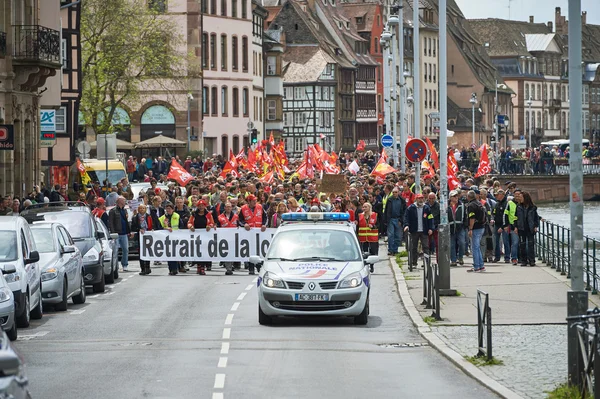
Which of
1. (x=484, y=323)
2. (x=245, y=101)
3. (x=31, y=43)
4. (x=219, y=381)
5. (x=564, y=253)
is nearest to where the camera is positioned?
(x=219, y=381)

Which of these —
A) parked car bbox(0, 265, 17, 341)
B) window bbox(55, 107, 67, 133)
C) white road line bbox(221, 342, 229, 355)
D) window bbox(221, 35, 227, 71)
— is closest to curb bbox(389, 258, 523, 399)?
white road line bbox(221, 342, 229, 355)

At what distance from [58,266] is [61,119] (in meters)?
36.0

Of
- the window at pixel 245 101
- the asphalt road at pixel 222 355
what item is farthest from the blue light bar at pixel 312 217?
the window at pixel 245 101

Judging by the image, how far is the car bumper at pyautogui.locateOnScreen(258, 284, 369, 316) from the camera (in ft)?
68.0

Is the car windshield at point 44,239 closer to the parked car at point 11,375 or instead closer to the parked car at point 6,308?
the parked car at point 6,308

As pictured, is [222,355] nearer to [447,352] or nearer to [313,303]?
[447,352]

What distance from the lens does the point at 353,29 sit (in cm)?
14775

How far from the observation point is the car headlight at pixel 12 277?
20.3 m

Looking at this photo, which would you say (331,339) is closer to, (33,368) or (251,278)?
(33,368)

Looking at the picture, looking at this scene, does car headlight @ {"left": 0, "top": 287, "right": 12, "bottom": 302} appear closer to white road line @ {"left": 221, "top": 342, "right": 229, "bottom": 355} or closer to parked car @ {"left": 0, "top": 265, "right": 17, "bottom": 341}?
parked car @ {"left": 0, "top": 265, "right": 17, "bottom": 341}

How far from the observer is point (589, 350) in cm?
1265

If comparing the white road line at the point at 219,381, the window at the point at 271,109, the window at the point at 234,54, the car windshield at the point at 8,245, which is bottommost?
the white road line at the point at 219,381

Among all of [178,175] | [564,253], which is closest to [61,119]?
[178,175]

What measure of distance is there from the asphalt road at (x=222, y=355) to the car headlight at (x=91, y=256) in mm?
1434
